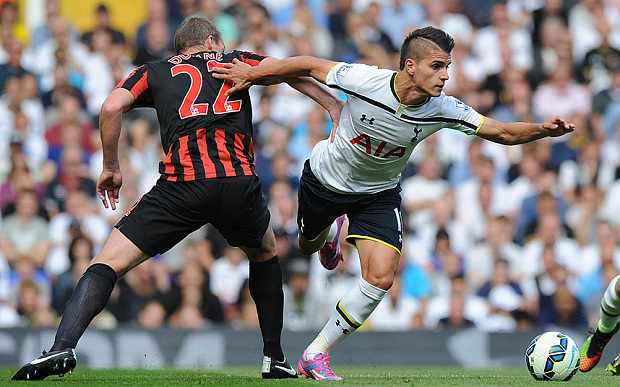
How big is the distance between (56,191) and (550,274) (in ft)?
21.4

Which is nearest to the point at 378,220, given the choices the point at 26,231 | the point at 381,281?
the point at 381,281

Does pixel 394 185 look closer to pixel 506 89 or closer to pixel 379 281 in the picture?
pixel 379 281

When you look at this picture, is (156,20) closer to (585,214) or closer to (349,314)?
(585,214)

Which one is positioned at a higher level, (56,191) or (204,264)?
(56,191)

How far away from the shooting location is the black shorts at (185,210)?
6.16 metres

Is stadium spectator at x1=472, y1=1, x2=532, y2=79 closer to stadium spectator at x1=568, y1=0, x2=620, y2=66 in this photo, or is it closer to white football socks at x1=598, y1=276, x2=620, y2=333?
stadium spectator at x1=568, y1=0, x2=620, y2=66

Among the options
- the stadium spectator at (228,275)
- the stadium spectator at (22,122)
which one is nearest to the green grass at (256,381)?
the stadium spectator at (228,275)

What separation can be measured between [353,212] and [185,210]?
5.52 ft

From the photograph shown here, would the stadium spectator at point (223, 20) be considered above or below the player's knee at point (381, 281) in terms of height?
above

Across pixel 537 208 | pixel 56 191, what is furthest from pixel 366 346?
pixel 56 191

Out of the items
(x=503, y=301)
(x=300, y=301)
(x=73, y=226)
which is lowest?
(x=503, y=301)

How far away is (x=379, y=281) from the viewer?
677 cm

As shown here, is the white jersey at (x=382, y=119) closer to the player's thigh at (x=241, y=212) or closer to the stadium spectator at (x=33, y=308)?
the player's thigh at (x=241, y=212)

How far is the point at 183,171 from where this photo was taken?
6246 mm
